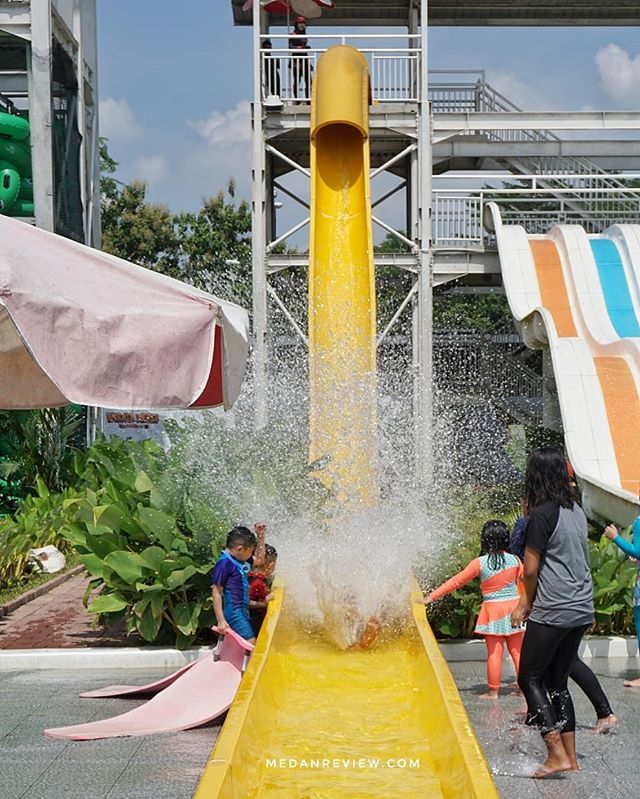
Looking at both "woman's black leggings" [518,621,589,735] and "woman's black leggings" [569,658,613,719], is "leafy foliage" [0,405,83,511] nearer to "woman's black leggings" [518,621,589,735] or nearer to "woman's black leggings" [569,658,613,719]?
"woman's black leggings" [569,658,613,719]

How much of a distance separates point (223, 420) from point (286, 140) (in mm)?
11639

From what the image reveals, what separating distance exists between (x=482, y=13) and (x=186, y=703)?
801 inches

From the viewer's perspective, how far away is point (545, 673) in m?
5.34

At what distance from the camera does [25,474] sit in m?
16.1

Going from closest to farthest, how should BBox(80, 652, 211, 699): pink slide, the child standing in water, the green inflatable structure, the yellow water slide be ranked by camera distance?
the yellow water slide, BBox(80, 652, 211, 699): pink slide, the child standing in water, the green inflatable structure

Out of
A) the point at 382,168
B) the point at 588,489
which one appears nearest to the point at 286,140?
the point at 382,168

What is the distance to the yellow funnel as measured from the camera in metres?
15.2

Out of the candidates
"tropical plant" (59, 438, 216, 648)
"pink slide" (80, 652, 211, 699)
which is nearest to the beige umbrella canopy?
"pink slide" (80, 652, 211, 699)

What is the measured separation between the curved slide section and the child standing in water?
4.68 meters

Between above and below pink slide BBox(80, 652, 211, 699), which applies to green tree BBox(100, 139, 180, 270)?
above

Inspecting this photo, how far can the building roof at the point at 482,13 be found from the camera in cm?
2342

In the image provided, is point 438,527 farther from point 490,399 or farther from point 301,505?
point 490,399

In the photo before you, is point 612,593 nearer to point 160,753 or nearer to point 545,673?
point 545,673

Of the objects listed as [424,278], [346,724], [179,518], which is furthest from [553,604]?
[424,278]
